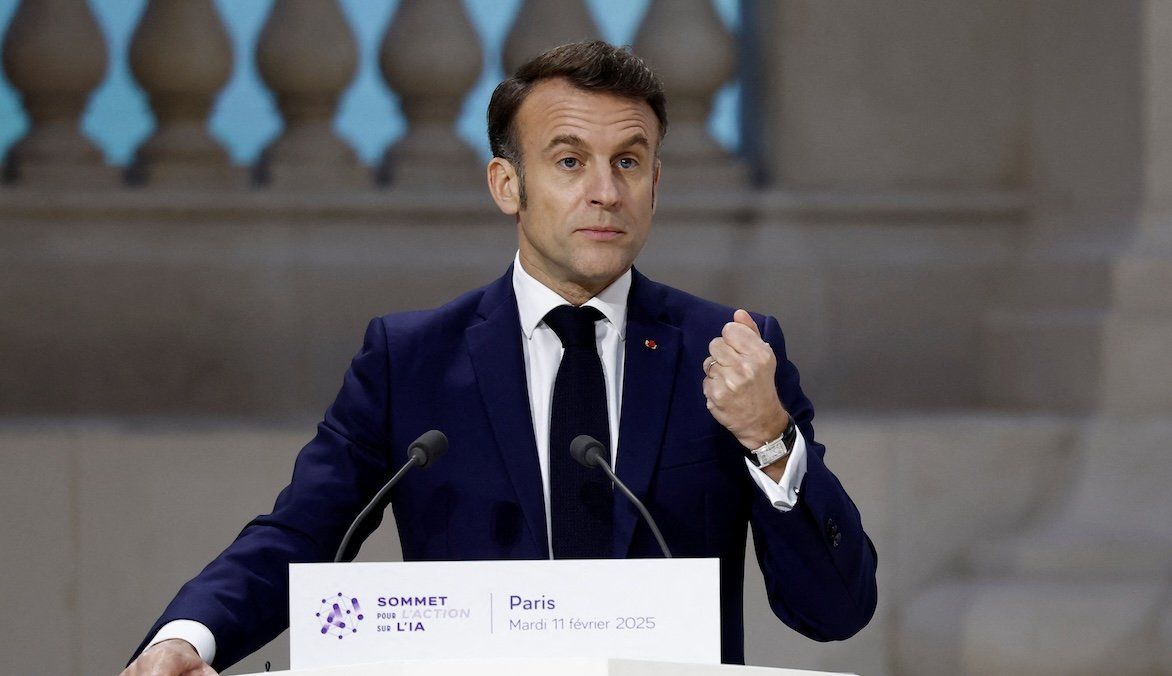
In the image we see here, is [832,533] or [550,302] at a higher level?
[550,302]

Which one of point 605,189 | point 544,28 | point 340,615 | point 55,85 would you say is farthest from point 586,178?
point 55,85

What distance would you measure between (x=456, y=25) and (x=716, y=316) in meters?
1.76

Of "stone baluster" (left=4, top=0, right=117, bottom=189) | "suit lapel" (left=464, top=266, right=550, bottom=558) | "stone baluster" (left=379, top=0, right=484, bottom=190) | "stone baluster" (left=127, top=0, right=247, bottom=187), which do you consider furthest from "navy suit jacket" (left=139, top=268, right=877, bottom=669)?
"stone baluster" (left=4, top=0, right=117, bottom=189)

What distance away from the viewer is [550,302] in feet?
7.51

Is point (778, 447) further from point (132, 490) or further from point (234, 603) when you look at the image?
point (132, 490)

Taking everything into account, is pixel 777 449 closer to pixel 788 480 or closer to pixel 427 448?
Answer: pixel 788 480

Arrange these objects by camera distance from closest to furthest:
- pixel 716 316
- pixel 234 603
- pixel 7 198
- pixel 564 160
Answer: pixel 234 603, pixel 564 160, pixel 716 316, pixel 7 198

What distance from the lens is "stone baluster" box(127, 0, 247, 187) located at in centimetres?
388

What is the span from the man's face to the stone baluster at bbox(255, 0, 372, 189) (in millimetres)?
1749

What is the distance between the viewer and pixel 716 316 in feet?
7.89

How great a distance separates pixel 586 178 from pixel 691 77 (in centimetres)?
185

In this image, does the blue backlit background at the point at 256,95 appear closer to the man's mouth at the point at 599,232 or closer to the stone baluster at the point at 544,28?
the stone baluster at the point at 544,28

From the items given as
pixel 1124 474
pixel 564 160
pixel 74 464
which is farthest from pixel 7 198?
pixel 1124 474

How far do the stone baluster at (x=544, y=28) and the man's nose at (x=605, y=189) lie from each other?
1778mm
